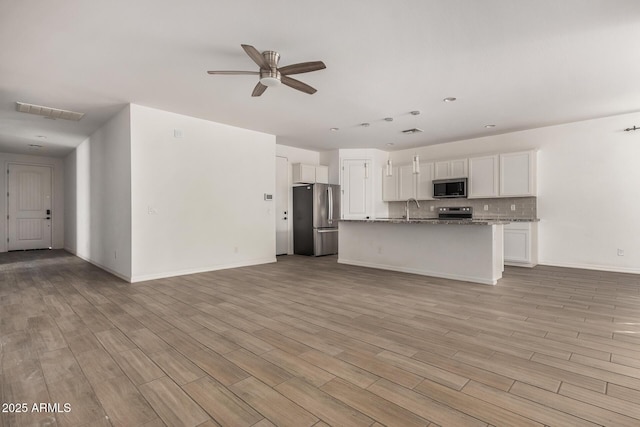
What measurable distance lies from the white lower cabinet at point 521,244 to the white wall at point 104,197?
6.80m

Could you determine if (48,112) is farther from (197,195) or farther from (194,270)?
(194,270)

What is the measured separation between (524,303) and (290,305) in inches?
105

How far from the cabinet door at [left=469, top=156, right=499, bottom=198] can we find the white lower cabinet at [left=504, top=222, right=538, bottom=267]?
2.69 feet

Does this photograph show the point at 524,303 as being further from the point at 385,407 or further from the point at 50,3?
the point at 50,3

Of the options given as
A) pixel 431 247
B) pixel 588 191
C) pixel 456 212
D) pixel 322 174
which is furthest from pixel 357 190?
pixel 588 191

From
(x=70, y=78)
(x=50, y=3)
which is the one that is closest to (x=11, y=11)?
(x=50, y=3)

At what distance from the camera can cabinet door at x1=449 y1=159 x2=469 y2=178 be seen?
22.9 feet

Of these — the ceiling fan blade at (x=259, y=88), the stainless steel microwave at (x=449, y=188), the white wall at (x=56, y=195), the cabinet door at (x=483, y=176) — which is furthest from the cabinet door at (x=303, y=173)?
the white wall at (x=56, y=195)

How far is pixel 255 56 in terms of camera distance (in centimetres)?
289

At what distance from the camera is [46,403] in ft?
5.79

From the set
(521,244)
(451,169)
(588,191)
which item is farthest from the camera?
(451,169)

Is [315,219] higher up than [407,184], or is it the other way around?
[407,184]

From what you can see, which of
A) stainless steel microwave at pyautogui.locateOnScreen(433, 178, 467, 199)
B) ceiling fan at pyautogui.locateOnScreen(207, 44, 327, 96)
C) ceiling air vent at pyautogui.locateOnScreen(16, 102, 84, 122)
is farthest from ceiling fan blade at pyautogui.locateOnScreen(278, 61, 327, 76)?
stainless steel microwave at pyautogui.locateOnScreen(433, 178, 467, 199)

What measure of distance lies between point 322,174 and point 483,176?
12.4 ft
